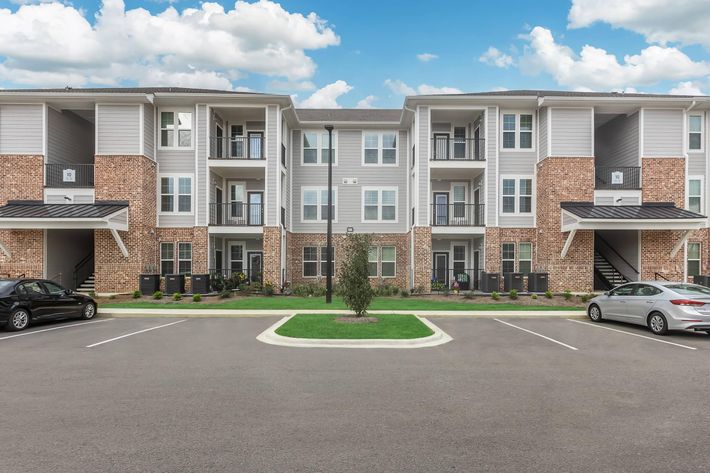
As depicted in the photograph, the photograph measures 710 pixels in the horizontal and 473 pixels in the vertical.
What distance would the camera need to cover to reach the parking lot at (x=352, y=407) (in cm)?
445

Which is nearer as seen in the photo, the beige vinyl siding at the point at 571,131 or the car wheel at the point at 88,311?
the car wheel at the point at 88,311

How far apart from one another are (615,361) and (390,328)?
516cm

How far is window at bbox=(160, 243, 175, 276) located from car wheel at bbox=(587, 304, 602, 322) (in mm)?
18934

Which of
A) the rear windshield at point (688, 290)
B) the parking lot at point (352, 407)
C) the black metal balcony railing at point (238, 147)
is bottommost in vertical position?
the parking lot at point (352, 407)

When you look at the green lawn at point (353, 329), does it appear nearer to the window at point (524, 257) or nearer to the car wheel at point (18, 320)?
the car wheel at point (18, 320)

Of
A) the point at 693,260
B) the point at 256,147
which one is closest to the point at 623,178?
the point at 693,260

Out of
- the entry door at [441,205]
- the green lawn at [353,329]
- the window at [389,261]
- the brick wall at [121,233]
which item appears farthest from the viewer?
the window at [389,261]

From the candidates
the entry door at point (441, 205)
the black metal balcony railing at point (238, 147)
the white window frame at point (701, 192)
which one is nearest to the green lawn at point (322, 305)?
the entry door at point (441, 205)

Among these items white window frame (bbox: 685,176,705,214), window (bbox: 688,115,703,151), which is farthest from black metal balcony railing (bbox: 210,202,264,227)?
window (bbox: 688,115,703,151)

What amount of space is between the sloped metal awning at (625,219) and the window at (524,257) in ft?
6.62

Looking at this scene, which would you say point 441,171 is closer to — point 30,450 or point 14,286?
point 14,286

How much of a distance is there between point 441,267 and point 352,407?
20.7m

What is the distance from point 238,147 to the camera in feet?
79.9

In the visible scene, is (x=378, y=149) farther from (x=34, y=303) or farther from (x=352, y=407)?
(x=352, y=407)
